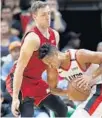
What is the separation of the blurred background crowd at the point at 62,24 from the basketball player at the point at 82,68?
2568 millimetres

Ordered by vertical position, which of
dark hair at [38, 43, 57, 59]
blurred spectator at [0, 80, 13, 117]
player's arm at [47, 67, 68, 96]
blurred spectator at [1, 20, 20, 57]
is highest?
dark hair at [38, 43, 57, 59]

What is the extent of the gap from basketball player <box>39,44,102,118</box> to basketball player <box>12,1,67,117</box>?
0.95ft

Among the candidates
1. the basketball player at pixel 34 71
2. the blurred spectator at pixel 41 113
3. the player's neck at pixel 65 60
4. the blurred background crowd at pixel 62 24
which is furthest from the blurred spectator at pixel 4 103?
the player's neck at pixel 65 60

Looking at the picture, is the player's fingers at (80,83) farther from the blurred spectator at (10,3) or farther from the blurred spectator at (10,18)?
the blurred spectator at (10,3)

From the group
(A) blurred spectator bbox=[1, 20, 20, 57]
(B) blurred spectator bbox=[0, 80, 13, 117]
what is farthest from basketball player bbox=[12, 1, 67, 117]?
(A) blurred spectator bbox=[1, 20, 20, 57]

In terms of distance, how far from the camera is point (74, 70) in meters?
3.94

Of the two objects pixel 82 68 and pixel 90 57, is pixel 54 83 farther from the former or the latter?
pixel 90 57

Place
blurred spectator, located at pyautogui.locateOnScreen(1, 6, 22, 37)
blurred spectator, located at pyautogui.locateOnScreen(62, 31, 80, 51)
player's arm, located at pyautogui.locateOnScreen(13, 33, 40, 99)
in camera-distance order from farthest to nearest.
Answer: blurred spectator, located at pyautogui.locateOnScreen(62, 31, 80, 51), blurred spectator, located at pyautogui.locateOnScreen(1, 6, 22, 37), player's arm, located at pyautogui.locateOnScreen(13, 33, 40, 99)

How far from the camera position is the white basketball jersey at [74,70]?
389 centimetres

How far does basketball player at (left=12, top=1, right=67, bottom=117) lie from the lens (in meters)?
4.28

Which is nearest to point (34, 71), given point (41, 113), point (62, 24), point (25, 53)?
point (25, 53)

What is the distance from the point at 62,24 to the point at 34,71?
139 inches

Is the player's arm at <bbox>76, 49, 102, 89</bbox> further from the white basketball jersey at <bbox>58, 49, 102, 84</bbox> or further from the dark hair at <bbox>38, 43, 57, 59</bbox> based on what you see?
the dark hair at <bbox>38, 43, 57, 59</bbox>

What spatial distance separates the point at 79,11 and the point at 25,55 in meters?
4.41
